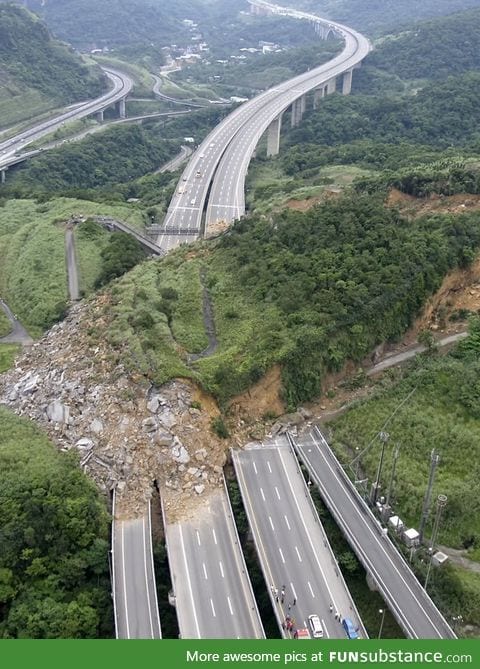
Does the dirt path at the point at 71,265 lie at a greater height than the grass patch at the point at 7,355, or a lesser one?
greater

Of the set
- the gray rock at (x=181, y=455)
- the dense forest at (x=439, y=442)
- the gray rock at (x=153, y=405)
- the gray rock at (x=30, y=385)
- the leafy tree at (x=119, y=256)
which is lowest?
the leafy tree at (x=119, y=256)

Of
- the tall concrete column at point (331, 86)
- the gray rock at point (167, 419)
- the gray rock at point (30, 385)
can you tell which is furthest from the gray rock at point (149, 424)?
the tall concrete column at point (331, 86)

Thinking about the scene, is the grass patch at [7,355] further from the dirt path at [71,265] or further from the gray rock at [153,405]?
the gray rock at [153,405]

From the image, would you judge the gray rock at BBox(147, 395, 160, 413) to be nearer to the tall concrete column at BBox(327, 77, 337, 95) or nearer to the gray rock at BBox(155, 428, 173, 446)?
the gray rock at BBox(155, 428, 173, 446)

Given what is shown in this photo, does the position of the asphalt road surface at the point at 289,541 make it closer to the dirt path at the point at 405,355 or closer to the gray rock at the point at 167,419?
the gray rock at the point at 167,419

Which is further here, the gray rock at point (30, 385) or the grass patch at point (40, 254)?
the grass patch at point (40, 254)

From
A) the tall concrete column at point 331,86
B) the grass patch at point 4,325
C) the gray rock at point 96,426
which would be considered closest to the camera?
the gray rock at point 96,426

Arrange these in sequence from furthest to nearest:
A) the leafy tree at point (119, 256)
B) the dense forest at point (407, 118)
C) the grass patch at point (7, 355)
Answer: the dense forest at point (407, 118), the leafy tree at point (119, 256), the grass patch at point (7, 355)
